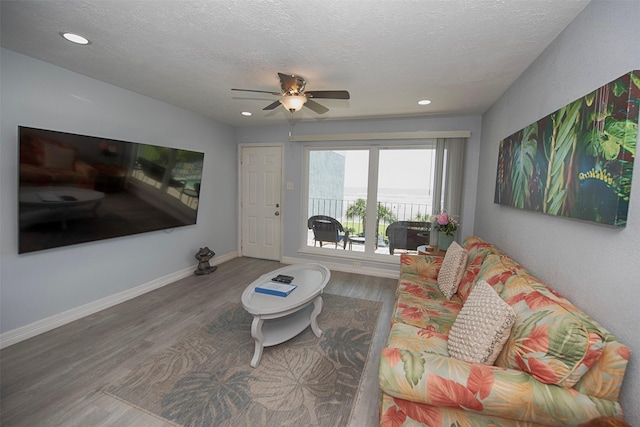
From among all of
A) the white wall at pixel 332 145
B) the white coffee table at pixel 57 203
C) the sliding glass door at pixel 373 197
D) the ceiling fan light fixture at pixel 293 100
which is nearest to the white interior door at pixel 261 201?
the white wall at pixel 332 145

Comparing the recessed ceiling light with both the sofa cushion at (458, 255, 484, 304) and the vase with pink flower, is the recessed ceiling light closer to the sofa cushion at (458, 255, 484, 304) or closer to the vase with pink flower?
the sofa cushion at (458, 255, 484, 304)

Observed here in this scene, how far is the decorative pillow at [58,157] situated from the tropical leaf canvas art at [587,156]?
3806 millimetres

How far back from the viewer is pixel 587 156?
50.8 inches

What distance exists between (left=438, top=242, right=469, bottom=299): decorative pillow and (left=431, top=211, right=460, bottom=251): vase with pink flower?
0.81 m

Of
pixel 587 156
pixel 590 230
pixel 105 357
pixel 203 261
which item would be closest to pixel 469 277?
pixel 590 230

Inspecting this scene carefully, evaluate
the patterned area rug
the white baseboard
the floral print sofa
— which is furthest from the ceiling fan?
the white baseboard

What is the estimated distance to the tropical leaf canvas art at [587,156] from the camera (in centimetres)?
109

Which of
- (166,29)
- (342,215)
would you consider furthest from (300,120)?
(166,29)

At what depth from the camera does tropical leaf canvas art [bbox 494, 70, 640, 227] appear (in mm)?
1087

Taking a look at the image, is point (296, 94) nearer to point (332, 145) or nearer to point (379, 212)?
point (332, 145)

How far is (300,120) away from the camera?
4203 mm

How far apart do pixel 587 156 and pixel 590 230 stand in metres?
0.37

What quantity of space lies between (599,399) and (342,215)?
11.6 ft

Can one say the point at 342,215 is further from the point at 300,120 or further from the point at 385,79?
the point at 385,79
